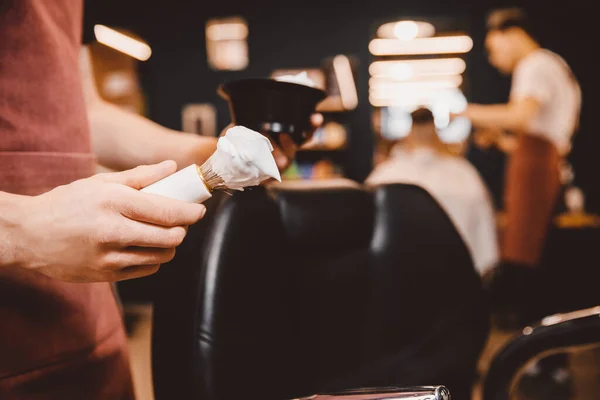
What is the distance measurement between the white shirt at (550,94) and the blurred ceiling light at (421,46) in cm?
284

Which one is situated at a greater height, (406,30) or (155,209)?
(406,30)

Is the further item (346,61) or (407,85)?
(407,85)

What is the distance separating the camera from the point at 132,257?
1.59ft

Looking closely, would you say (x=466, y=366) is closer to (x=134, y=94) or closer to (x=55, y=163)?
(x=55, y=163)

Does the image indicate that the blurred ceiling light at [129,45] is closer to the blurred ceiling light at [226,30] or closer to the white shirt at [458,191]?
the blurred ceiling light at [226,30]

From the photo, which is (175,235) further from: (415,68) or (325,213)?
(415,68)

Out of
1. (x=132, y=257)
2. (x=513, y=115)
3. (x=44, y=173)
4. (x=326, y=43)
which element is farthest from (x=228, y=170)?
(x=326, y=43)

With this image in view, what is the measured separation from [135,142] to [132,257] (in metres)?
0.50

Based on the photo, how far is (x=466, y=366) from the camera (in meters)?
1.06

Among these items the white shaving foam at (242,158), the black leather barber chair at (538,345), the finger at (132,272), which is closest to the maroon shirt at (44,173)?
the finger at (132,272)

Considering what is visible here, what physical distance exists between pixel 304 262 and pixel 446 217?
36 cm

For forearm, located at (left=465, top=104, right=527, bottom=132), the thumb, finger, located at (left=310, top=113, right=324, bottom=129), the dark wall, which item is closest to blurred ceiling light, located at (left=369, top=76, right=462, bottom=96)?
the dark wall

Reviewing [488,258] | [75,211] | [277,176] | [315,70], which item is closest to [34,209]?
[75,211]

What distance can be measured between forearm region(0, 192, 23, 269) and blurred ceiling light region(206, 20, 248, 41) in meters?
5.82
